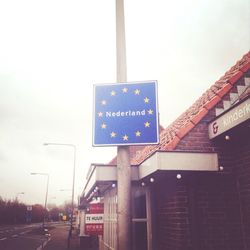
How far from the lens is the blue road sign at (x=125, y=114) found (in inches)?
159

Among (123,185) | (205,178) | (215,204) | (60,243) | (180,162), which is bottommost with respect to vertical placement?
(60,243)

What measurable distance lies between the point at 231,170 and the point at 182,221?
1.43 m

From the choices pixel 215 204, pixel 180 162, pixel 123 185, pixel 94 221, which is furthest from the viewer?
pixel 94 221

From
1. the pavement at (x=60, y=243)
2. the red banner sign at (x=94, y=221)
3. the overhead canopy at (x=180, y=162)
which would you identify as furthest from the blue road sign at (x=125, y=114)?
the pavement at (x=60, y=243)

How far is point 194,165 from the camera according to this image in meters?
5.14

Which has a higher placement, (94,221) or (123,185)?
(123,185)

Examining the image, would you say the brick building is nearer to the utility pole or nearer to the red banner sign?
the utility pole

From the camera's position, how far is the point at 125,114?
417 cm

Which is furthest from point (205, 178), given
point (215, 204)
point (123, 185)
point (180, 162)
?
point (123, 185)

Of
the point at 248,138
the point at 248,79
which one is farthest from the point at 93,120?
the point at 248,79

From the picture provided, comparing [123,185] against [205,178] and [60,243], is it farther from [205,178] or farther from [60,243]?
[60,243]

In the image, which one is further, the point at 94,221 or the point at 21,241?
the point at 21,241

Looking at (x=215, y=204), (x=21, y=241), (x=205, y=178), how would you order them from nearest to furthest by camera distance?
(x=215, y=204), (x=205, y=178), (x=21, y=241)

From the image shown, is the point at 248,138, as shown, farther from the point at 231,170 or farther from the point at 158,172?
the point at 158,172
